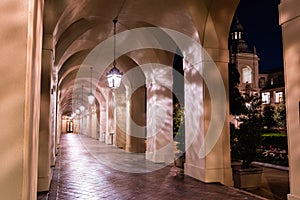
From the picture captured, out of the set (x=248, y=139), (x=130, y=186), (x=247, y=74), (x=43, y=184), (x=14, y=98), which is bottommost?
(x=130, y=186)

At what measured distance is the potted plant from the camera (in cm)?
670

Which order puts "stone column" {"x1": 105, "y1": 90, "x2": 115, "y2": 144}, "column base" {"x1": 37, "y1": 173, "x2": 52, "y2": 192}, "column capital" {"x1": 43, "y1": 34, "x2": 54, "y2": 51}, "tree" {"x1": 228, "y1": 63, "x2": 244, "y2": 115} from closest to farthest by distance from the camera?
"column base" {"x1": 37, "y1": 173, "x2": 52, "y2": 192}
"column capital" {"x1": 43, "y1": 34, "x2": 54, "y2": 51}
"tree" {"x1": 228, "y1": 63, "x2": 244, "y2": 115}
"stone column" {"x1": 105, "y1": 90, "x2": 115, "y2": 144}

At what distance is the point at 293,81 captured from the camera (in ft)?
13.7

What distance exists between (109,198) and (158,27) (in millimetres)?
5398

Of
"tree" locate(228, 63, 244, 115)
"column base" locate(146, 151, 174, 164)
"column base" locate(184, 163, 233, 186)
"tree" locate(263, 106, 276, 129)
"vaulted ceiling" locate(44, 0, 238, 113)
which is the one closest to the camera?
"vaulted ceiling" locate(44, 0, 238, 113)

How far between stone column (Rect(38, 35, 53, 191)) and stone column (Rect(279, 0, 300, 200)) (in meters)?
4.54

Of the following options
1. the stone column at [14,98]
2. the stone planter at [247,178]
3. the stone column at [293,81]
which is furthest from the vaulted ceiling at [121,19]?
the stone column at [14,98]

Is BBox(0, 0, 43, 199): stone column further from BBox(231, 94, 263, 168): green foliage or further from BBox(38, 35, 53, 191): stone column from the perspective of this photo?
BBox(231, 94, 263, 168): green foliage

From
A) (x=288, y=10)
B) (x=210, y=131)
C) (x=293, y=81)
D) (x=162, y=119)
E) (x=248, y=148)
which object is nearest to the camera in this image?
(x=293, y=81)

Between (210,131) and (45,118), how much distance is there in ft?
12.4

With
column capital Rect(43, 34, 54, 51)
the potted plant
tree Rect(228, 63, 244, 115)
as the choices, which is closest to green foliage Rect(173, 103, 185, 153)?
tree Rect(228, 63, 244, 115)

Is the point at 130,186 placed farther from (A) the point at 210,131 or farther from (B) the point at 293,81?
(B) the point at 293,81

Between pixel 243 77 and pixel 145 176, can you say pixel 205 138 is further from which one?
pixel 243 77

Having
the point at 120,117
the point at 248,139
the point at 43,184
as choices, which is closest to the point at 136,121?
the point at 120,117
